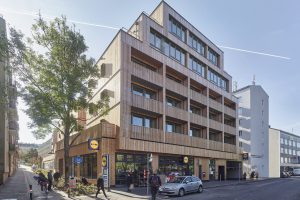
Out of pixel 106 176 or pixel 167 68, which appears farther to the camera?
pixel 167 68

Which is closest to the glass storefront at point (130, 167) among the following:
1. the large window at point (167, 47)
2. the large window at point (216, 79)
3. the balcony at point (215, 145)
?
the large window at point (167, 47)

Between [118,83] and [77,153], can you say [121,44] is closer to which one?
[118,83]

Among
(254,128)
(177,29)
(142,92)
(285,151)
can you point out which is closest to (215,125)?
(177,29)

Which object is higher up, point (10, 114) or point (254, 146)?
point (10, 114)

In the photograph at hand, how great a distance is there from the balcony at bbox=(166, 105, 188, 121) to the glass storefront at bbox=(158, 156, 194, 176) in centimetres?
462

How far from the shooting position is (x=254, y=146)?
228ft

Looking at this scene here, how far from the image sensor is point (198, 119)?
42.3 m

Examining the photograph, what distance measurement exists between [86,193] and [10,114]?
953 centimetres

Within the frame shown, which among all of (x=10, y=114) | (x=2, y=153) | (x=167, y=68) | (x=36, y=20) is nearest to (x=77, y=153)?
(x=2, y=153)

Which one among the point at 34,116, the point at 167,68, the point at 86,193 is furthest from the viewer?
the point at 167,68

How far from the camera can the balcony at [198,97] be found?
41.4 m

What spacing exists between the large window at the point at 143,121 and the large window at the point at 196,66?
1135 centimetres

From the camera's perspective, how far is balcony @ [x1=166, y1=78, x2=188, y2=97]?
3600 cm

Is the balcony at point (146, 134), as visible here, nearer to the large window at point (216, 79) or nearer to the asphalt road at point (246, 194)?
the asphalt road at point (246, 194)
